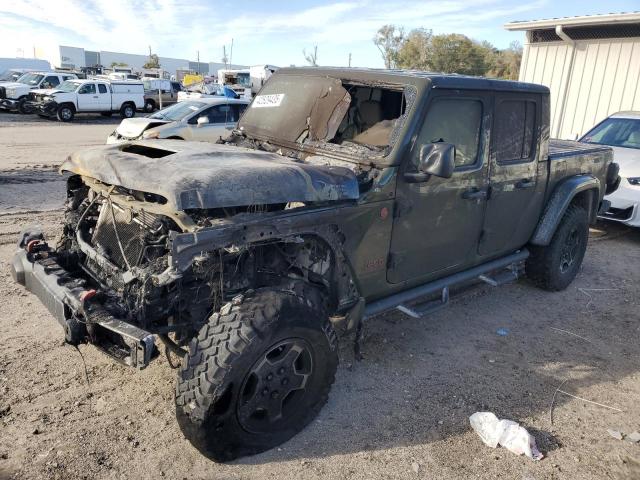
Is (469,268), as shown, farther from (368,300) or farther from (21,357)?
(21,357)

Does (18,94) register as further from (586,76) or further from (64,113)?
(586,76)

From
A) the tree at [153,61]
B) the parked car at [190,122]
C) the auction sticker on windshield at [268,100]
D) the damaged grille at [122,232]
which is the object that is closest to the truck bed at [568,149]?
the auction sticker on windshield at [268,100]

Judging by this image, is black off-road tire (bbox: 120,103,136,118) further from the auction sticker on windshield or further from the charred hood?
the charred hood

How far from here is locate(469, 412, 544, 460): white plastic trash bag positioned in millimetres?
3222

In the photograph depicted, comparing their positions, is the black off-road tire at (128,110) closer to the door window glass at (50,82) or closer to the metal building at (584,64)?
the door window glass at (50,82)

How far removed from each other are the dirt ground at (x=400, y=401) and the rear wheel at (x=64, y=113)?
62.0 feet

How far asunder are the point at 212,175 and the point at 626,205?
22.4 ft

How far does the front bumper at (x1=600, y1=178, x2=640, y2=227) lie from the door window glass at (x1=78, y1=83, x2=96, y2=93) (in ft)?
70.2

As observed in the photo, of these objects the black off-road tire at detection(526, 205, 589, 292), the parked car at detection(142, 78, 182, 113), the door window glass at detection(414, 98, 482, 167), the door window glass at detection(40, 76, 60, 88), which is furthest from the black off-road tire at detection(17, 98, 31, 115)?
the door window glass at detection(414, 98, 482, 167)

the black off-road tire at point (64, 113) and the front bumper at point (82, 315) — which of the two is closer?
the front bumper at point (82, 315)

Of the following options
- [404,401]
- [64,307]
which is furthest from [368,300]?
[64,307]

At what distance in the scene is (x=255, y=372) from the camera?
290cm

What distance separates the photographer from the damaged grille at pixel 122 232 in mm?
3145

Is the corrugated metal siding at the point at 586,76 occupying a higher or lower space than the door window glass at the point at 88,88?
higher
